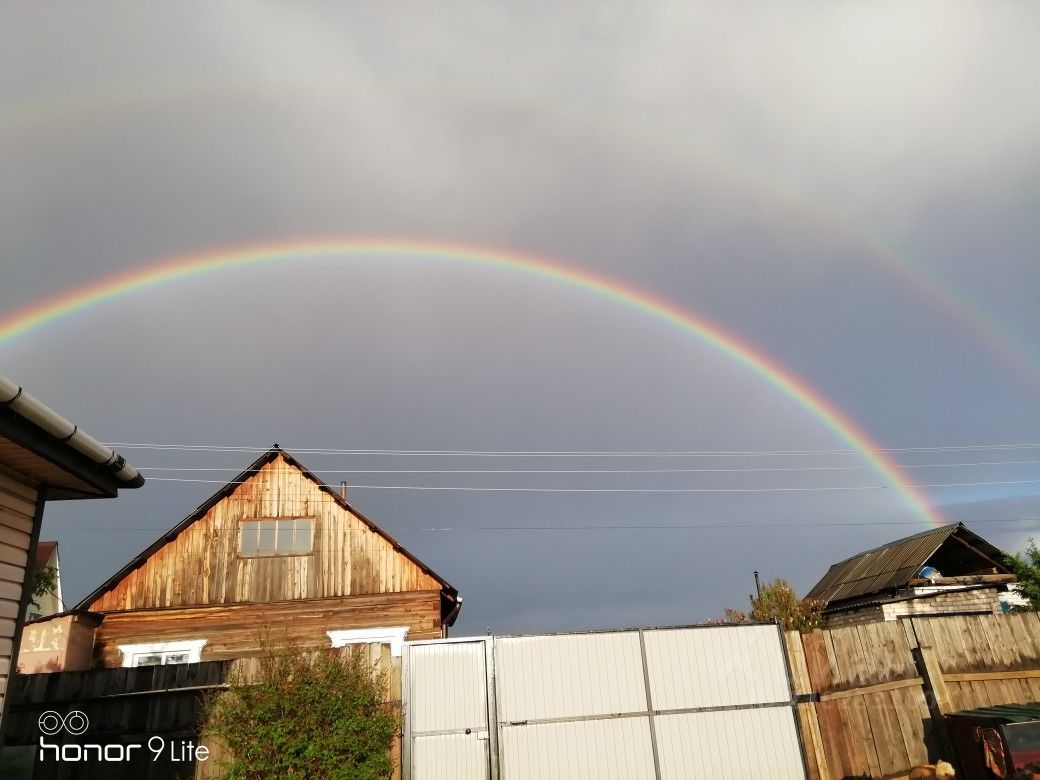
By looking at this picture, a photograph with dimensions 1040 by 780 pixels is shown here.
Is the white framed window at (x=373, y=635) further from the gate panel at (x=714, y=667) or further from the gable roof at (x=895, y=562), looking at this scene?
the gable roof at (x=895, y=562)

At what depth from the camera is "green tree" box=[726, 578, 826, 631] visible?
2894 centimetres

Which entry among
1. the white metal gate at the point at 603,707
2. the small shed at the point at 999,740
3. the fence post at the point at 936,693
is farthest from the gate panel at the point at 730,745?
the small shed at the point at 999,740

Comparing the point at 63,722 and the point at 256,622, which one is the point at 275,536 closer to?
the point at 256,622

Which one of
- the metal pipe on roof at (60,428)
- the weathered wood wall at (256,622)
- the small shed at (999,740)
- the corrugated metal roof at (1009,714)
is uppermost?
the weathered wood wall at (256,622)

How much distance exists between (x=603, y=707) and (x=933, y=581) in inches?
834

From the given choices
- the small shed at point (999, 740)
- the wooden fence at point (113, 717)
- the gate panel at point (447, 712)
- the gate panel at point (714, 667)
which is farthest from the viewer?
the gate panel at point (714, 667)

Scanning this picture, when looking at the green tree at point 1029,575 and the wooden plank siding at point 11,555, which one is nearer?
the wooden plank siding at point 11,555

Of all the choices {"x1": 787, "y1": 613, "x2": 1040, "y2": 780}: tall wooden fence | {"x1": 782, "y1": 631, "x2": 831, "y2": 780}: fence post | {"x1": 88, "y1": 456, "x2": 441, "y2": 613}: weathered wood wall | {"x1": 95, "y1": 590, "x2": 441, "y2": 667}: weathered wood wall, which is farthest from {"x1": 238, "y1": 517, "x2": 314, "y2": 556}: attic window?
{"x1": 787, "y1": 613, "x2": 1040, "y2": 780}: tall wooden fence

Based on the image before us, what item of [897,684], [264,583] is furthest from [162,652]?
[897,684]

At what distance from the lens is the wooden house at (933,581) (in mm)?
26500

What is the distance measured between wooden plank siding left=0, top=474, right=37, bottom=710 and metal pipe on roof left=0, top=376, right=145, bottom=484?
715 millimetres

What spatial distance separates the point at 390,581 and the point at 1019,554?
23252 mm

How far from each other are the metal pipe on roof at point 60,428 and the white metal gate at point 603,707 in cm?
560

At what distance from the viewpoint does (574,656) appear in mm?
11094
